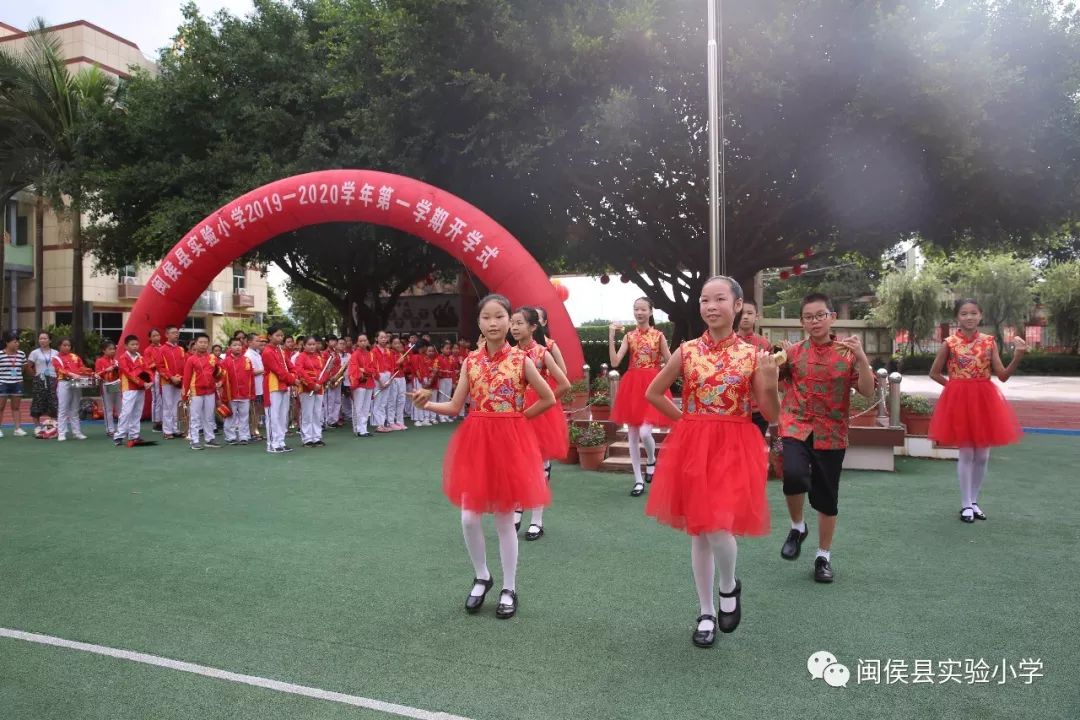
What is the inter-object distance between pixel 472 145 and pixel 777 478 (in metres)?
8.71

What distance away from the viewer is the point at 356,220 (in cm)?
1346

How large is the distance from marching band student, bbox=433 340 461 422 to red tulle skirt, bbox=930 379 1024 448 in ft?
35.2

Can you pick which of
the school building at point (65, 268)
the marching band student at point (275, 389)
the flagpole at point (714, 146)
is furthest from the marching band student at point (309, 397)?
the school building at point (65, 268)

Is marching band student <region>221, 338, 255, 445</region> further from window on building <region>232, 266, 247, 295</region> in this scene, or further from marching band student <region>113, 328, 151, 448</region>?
window on building <region>232, 266, 247, 295</region>

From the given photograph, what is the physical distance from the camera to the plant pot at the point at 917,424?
9.84m

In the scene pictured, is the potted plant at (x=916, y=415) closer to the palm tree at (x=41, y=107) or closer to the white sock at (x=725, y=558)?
the white sock at (x=725, y=558)

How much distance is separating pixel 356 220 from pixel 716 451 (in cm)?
1101

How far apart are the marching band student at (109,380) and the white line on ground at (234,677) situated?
9721mm

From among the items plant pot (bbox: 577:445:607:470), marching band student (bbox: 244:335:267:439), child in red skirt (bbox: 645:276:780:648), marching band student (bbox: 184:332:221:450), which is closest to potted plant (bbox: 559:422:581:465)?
plant pot (bbox: 577:445:607:470)

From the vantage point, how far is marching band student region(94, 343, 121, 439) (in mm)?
12852

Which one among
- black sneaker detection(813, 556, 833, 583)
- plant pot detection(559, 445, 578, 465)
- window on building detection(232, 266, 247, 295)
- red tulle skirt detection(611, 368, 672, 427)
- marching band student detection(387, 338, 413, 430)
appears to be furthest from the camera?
window on building detection(232, 266, 247, 295)

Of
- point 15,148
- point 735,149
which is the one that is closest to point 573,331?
point 735,149

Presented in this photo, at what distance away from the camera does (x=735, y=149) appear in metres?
14.6

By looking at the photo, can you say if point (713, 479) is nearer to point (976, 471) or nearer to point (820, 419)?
point (820, 419)
